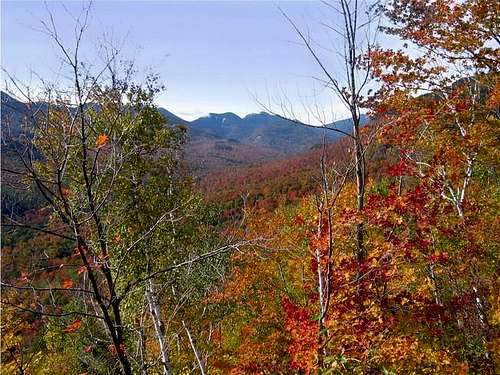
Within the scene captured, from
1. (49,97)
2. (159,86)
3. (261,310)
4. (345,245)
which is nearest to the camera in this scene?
(49,97)

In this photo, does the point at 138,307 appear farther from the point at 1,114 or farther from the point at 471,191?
the point at 471,191

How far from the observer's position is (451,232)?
12.2 m

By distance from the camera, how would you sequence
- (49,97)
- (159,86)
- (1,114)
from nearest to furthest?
(49,97), (1,114), (159,86)

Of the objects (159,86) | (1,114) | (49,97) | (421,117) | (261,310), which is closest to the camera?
(49,97)

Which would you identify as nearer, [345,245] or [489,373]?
[345,245]

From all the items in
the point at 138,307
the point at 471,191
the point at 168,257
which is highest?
the point at 471,191

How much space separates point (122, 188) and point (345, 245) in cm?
588

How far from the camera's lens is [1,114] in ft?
17.1

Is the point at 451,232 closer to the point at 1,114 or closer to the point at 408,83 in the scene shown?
the point at 408,83

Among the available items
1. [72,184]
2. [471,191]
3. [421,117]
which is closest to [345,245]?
[421,117]

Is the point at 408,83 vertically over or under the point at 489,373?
over

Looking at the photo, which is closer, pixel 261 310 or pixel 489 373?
pixel 489 373

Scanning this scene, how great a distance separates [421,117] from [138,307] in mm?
9050

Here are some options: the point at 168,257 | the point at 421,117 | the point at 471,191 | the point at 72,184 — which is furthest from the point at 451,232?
the point at 72,184
